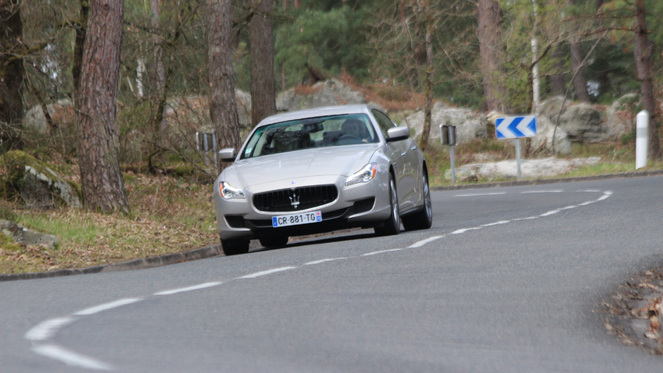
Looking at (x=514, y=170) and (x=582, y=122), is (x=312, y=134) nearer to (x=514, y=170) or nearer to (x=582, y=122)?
(x=514, y=170)

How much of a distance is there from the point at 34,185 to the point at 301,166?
27.6ft

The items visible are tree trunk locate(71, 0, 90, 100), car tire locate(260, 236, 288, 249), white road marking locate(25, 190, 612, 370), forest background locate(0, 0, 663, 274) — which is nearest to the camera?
white road marking locate(25, 190, 612, 370)

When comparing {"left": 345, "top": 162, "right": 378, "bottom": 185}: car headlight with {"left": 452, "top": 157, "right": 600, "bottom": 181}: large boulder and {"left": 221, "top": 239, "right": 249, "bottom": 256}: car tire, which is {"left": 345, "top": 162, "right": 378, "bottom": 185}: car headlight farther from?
{"left": 452, "top": 157, "right": 600, "bottom": 181}: large boulder

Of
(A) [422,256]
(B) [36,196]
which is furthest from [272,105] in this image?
(A) [422,256]

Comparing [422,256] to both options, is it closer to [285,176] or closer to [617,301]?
[285,176]

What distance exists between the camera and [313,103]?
155 ft

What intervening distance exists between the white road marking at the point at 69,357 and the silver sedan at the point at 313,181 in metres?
6.67

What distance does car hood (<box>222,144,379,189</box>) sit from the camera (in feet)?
42.9

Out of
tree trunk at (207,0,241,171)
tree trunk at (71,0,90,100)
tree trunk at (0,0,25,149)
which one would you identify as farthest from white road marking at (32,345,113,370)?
tree trunk at (0,0,25,149)

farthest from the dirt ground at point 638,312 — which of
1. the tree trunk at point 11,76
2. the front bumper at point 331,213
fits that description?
the tree trunk at point 11,76

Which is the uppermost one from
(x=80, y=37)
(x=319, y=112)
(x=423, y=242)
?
(x=80, y=37)

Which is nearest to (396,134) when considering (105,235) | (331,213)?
(331,213)

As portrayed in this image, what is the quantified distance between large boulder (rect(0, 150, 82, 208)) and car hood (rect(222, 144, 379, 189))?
6934 millimetres

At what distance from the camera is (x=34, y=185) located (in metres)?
20.0
